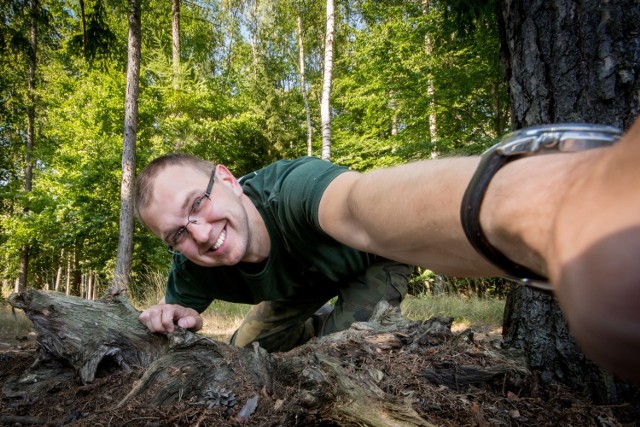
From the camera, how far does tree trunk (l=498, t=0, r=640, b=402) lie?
5.30 ft

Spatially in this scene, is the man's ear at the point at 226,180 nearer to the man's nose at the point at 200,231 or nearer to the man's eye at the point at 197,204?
the man's eye at the point at 197,204

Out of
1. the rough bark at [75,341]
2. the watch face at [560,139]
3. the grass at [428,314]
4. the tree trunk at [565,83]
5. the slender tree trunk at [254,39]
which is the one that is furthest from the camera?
the slender tree trunk at [254,39]

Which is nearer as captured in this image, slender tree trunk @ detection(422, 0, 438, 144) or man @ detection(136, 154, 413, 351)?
man @ detection(136, 154, 413, 351)

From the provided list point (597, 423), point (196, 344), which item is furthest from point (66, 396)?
point (597, 423)

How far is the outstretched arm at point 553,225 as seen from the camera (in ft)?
1.08

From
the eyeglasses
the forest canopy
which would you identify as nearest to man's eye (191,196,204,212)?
the eyeglasses

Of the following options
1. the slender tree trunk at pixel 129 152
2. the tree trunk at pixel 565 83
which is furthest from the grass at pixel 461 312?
the slender tree trunk at pixel 129 152

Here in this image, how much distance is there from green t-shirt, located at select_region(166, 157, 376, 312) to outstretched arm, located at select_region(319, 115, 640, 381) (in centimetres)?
62

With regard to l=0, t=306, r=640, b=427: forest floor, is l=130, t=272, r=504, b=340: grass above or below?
below

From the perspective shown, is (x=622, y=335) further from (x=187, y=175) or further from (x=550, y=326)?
(x=187, y=175)

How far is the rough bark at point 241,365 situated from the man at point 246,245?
0.79 ft

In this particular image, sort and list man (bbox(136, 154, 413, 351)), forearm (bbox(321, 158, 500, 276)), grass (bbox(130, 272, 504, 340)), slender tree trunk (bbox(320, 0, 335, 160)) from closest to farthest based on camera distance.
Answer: forearm (bbox(321, 158, 500, 276))
man (bbox(136, 154, 413, 351))
grass (bbox(130, 272, 504, 340))
slender tree trunk (bbox(320, 0, 335, 160))

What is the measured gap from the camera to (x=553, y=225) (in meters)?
0.45

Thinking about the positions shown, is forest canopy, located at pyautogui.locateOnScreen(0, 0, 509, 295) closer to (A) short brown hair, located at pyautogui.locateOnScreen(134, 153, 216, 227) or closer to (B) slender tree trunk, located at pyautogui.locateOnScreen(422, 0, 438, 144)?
(B) slender tree trunk, located at pyautogui.locateOnScreen(422, 0, 438, 144)
